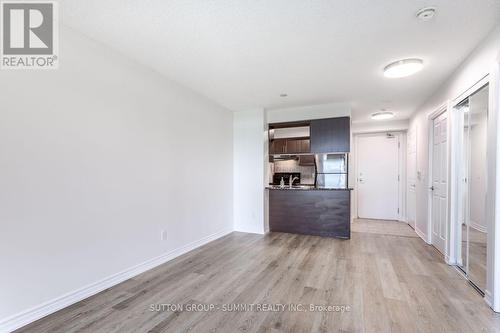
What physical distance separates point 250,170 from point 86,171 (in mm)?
3045

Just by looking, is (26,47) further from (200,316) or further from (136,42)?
(200,316)

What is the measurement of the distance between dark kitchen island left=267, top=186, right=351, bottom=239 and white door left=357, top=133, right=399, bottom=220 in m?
2.35

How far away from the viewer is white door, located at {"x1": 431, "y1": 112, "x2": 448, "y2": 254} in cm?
332

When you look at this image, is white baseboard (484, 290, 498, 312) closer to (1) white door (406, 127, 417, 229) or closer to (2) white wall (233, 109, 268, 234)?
(1) white door (406, 127, 417, 229)

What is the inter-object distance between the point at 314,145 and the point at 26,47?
4182 millimetres

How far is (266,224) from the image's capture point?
488cm

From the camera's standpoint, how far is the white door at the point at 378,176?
237 inches

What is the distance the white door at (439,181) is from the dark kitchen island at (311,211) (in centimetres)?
126

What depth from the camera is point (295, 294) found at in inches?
92.0

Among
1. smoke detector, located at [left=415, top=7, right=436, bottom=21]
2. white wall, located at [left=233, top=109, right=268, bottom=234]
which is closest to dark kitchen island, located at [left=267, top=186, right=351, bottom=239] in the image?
white wall, located at [left=233, top=109, right=268, bottom=234]

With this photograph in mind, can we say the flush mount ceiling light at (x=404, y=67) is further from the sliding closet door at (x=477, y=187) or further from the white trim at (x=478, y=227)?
the white trim at (x=478, y=227)

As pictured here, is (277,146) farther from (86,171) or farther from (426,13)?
(86,171)

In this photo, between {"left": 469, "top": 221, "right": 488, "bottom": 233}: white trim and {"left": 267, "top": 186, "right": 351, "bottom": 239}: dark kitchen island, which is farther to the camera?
{"left": 267, "top": 186, "right": 351, "bottom": 239}: dark kitchen island

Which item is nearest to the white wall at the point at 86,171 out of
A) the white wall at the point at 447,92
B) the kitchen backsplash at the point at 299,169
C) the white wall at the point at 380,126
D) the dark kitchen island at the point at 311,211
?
the dark kitchen island at the point at 311,211
